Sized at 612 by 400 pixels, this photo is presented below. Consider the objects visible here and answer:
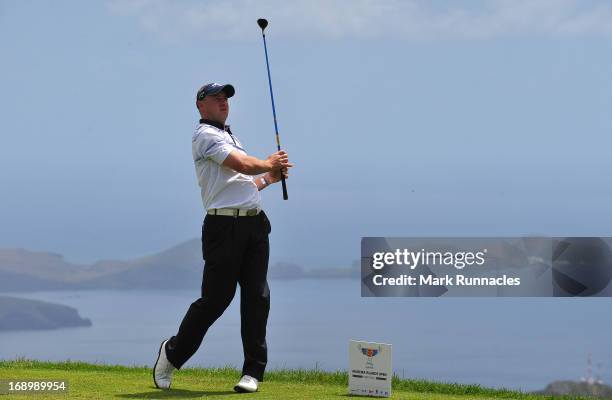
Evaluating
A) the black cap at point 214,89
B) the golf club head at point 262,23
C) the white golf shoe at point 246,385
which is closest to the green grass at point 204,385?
the white golf shoe at point 246,385

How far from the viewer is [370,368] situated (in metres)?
8.89

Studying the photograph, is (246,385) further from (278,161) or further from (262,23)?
(262,23)

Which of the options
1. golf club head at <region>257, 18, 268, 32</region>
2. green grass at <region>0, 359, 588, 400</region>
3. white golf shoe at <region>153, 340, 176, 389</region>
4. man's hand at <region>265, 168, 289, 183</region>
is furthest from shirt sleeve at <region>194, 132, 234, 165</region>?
green grass at <region>0, 359, 588, 400</region>

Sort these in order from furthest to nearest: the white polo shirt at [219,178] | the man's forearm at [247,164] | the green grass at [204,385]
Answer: the green grass at [204,385] → the white polo shirt at [219,178] → the man's forearm at [247,164]

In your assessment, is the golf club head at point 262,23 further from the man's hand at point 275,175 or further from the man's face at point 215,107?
the man's hand at point 275,175

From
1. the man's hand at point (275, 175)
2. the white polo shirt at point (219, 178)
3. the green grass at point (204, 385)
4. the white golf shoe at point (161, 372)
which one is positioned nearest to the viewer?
the white polo shirt at point (219, 178)

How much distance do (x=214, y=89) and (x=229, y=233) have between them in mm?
1041

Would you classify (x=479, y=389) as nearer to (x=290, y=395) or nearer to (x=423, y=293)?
(x=290, y=395)

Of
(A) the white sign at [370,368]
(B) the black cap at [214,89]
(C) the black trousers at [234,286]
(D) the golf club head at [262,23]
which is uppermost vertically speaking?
(D) the golf club head at [262,23]

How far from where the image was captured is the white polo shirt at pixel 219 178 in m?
8.85

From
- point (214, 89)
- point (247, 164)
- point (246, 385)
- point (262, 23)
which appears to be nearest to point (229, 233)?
point (247, 164)

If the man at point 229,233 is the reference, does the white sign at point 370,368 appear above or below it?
below

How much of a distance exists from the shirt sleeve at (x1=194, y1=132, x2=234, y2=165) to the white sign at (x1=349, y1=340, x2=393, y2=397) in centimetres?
160

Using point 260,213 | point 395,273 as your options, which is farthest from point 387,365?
point 395,273
